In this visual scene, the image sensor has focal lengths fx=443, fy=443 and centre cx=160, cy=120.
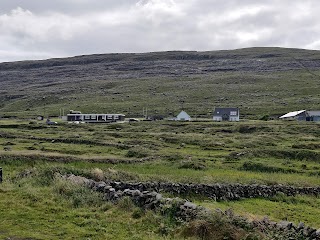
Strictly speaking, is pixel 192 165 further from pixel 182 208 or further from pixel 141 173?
pixel 182 208

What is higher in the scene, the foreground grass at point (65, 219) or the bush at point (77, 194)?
the bush at point (77, 194)

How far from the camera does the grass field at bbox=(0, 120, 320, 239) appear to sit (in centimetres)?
1419

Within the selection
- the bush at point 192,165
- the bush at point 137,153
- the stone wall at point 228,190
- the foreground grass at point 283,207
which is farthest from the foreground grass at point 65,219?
the bush at point 137,153

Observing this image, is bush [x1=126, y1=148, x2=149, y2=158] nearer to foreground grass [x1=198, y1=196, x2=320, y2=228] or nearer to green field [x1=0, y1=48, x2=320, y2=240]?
green field [x1=0, y1=48, x2=320, y2=240]

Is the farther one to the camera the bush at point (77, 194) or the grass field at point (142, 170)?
the bush at point (77, 194)

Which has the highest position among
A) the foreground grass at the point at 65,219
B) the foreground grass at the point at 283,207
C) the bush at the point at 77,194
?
the bush at the point at 77,194

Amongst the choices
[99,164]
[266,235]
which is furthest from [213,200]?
[99,164]

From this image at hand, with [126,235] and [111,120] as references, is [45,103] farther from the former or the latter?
[126,235]

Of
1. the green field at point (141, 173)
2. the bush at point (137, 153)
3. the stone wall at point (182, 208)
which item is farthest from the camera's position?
the bush at point (137, 153)

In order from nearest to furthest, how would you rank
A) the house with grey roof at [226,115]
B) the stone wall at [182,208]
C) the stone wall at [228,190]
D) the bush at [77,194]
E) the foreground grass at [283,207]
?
1. the stone wall at [182,208]
2. the bush at [77,194]
3. the foreground grass at [283,207]
4. the stone wall at [228,190]
5. the house with grey roof at [226,115]

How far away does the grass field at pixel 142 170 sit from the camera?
14.2 m

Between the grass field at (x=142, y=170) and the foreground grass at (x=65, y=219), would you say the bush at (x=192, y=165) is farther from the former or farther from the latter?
the foreground grass at (x=65, y=219)

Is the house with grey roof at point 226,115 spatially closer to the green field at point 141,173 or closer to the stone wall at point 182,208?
the green field at point 141,173

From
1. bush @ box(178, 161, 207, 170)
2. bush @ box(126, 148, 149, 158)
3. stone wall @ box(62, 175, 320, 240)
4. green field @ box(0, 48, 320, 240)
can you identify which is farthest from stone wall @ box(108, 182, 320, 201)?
bush @ box(126, 148, 149, 158)
